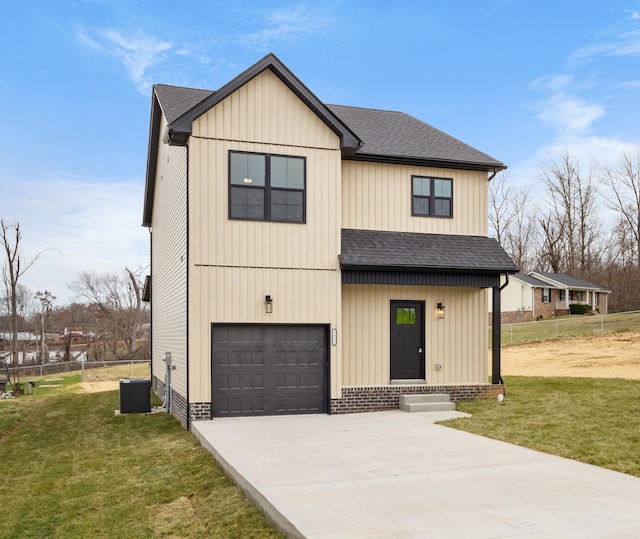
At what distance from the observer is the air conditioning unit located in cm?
1479

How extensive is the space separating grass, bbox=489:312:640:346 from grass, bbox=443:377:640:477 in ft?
50.2

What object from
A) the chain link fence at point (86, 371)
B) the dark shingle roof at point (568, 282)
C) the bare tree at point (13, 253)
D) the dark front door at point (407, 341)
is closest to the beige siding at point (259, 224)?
the dark front door at point (407, 341)

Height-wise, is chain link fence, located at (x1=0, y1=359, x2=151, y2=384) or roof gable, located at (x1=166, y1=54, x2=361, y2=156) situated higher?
roof gable, located at (x1=166, y1=54, x2=361, y2=156)

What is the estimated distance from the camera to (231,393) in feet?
42.1

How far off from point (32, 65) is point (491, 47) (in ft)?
67.1

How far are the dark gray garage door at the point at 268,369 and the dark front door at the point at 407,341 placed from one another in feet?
6.38

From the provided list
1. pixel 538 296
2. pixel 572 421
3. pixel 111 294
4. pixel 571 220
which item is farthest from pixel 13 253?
pixel 571 220

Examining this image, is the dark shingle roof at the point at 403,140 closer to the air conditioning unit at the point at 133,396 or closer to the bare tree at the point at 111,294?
the air conditioning unit at the point at 133,396

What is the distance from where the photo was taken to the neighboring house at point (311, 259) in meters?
12.7

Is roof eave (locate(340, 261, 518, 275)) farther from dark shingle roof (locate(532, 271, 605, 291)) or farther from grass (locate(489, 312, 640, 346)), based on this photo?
dark shingle roof (locate(532, 271, 605, 291))

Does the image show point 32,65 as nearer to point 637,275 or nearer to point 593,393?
point 593,393

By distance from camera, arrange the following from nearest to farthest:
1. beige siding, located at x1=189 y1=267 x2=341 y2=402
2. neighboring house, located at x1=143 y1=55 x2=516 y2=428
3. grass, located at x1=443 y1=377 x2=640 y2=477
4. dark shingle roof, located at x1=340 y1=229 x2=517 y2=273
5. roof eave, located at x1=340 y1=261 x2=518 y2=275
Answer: grass, located at x1=443 y1=377 x2=640 y2=477
beige siding, located at x1=189 y1=267 x2=341 y2=402
neighboring house, located at x1=143 y1=55 x2=516 y2=428
roof eave, located at x1=340 y1=261 x2=518 y2=275
dark shingle roof, located at x1=340 y1=229 x2=517 y2=273

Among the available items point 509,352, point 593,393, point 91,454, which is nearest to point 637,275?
point 509,352

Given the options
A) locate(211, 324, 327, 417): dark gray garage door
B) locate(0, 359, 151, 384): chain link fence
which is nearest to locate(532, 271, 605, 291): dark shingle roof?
locate(0, 359, 151, 384): chain link fence
